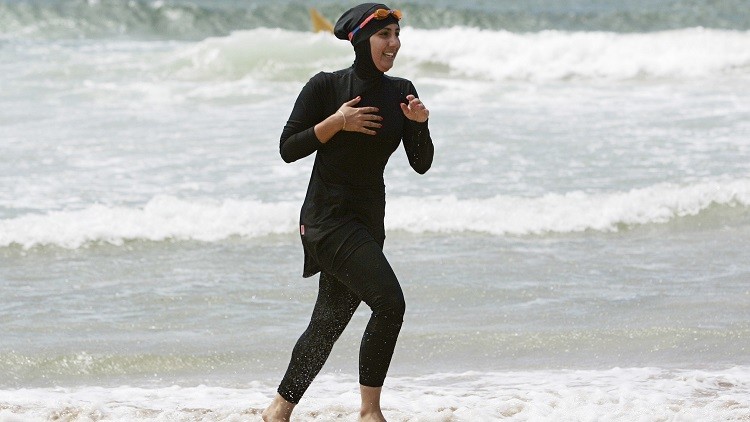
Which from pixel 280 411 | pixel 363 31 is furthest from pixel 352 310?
pixel 363 31

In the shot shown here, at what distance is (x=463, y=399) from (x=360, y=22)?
2081 millimetres

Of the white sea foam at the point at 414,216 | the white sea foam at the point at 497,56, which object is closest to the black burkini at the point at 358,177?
the white sea foam at the point at 414,216

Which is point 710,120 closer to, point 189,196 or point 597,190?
point 597,190

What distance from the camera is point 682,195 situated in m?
11.8

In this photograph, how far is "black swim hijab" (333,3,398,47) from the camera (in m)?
4.99

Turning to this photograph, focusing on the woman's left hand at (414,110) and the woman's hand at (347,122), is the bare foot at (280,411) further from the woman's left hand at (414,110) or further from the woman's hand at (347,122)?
the woman's left hand at (414,110)

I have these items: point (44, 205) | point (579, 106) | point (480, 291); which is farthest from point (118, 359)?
point (579, 106)

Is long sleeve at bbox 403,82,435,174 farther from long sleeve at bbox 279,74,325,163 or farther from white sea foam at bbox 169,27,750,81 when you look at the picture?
white sea foam at bbox 169,27,750,81

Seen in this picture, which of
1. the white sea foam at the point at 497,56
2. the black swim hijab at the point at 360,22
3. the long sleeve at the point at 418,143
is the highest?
the white sea foam at the point at 497,56

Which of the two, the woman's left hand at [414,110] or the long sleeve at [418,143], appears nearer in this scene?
the woman's left hand at [414,110]

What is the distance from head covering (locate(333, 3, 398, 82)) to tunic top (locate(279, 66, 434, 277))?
0.04 metres

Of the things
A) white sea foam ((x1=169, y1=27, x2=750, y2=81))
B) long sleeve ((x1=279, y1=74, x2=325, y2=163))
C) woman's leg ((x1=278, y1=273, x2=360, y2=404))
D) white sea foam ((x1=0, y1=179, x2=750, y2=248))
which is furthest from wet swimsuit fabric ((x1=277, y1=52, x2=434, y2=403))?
white sea foam ((x1=169, y1=27, x2=750, y2=81))

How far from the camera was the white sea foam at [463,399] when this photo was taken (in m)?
5.92

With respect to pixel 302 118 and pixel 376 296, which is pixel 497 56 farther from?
pixel 376 296
